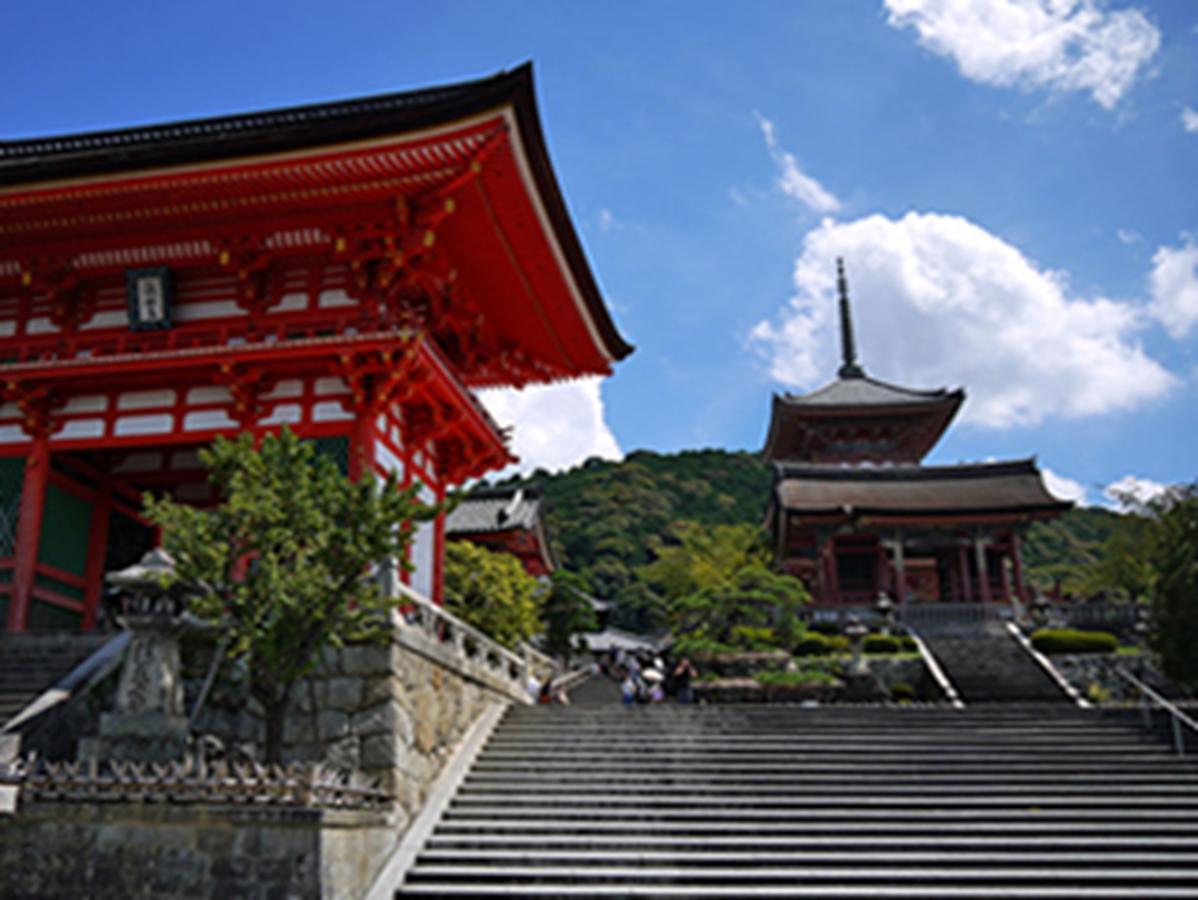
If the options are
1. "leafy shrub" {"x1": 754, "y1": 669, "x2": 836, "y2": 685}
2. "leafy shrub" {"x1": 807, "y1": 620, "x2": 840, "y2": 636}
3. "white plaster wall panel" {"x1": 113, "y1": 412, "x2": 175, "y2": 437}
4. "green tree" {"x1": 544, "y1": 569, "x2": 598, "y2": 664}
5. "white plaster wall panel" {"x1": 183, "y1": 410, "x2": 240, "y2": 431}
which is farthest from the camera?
"green tree" {"x1": 544, "y1": 569, "x2": 598, "y2": 664}

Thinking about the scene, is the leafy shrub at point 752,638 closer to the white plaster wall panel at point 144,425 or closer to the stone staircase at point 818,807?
the stone staircase at point 818,807

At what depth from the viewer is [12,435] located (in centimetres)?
1631

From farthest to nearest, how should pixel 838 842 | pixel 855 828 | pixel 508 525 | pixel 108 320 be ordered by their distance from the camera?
pixel 508 525
pixel 108 320
pixel 855 828
pixel 838 842

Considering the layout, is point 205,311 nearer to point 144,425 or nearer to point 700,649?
point 144,425

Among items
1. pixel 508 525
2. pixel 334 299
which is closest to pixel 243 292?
pixel 334 299

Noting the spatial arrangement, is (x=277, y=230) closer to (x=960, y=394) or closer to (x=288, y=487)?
(x=288, y=487)

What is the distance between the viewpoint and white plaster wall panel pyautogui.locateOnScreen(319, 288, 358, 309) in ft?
51.9

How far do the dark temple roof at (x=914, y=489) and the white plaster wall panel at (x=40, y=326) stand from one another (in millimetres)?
24182

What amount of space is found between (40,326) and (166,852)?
11.6 metres

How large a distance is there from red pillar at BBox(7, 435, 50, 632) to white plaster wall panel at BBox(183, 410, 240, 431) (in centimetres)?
250

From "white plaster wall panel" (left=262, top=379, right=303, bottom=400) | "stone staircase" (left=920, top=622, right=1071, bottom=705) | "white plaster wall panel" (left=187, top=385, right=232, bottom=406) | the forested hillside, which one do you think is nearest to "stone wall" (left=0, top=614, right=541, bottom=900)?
"white plaster wall panel" (left=262, top=379, right=303, bottom=400)

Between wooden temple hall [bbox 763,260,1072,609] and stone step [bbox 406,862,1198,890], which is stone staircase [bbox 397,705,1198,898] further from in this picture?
wooden temple hall [bbox 763,260,1072,609]

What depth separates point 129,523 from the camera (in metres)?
18.7

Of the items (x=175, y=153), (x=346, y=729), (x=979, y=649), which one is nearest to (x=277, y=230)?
(x=175, y=153)
